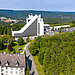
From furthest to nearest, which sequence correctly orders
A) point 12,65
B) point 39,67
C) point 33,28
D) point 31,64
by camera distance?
1. point 33,28
2. point 31,64
3. point 39,67
4. point 12,65

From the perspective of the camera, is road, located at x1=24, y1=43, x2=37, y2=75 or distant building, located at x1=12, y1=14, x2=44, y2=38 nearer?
road, located at x1=24, y1=43, x2=37, y2=75

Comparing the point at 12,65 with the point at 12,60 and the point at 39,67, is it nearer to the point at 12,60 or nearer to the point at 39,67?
the point at 12,60

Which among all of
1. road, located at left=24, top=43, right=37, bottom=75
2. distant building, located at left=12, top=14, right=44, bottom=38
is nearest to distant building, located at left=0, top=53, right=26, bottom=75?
road, located at left=24, top=43, right=37, bottom=75

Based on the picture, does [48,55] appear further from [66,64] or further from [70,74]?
[70,74]

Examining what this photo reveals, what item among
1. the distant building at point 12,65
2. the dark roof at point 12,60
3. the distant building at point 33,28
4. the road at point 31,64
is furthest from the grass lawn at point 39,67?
the distant building at point 33,28

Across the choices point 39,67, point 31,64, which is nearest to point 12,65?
point 31,64

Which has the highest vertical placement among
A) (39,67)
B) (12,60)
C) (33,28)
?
(33,28)

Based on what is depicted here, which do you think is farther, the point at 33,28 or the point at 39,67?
the point at 33,28

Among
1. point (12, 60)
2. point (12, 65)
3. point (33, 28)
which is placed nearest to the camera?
point (12, 65)

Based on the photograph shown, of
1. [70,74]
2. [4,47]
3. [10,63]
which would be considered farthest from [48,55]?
[4,47]

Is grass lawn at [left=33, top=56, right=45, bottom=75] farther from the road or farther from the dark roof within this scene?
the dark roof

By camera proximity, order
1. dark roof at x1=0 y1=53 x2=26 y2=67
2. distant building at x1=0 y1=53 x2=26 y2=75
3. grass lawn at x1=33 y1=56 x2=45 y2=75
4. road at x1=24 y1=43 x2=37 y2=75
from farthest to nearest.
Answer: grass lawn at x1=33 y1=56 x2=45 y2=75 < road at x1=24 y1=43 x2=37 y2=75 < dark roof at x1=0 y1=53 x2=26 y2=67 < distant building at x1=0 y1=53 x2=26 y2=75
